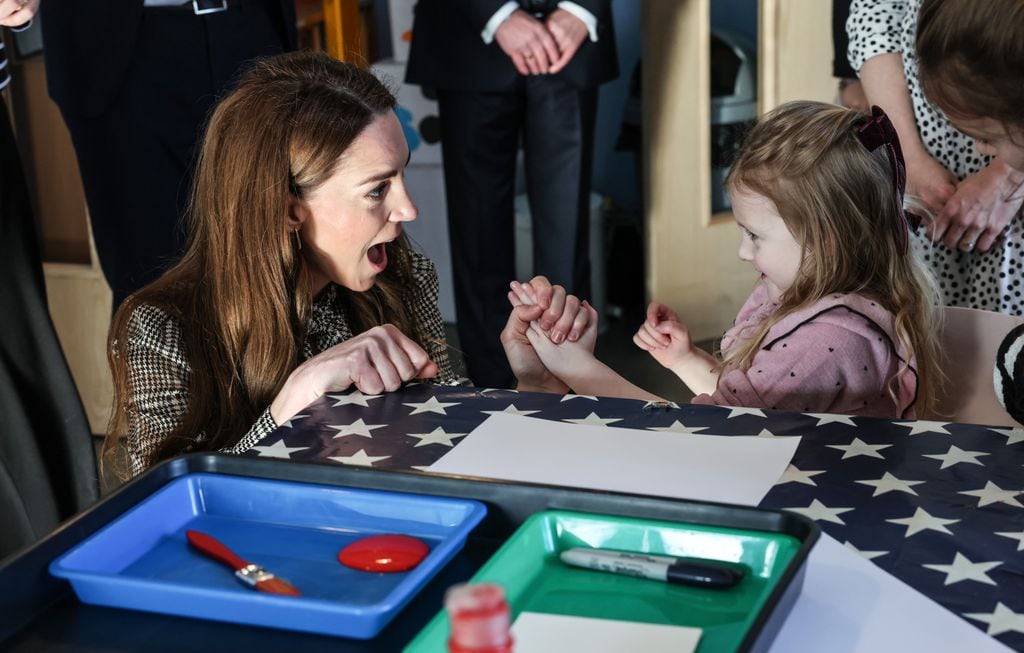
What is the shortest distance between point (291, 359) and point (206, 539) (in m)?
0.66

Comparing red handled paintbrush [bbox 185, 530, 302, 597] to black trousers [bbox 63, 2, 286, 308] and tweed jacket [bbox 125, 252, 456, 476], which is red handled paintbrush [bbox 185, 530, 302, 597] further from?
black trousers [bbox 63, 2, 286, 308]

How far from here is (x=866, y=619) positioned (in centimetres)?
80

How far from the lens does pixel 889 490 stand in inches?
39.4

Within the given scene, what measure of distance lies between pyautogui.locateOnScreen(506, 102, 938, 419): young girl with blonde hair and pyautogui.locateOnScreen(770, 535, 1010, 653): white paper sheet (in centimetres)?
58

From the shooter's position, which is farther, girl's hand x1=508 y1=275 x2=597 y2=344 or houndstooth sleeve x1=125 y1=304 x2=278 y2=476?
girl's hand x1=508 y1=275 x2=597 y2=344

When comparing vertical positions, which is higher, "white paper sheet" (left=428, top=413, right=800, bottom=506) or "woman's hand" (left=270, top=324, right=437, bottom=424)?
"woman's hand" (left=270, top=324, right=437, bottom=424)

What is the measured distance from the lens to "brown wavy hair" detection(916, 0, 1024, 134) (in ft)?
4.31

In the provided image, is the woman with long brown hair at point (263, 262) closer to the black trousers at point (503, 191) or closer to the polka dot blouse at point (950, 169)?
the polka dot blouse at point (950, 169)

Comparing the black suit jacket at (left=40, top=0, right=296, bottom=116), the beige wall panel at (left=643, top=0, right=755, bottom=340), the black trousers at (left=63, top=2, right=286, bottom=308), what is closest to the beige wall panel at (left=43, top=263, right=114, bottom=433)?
the black trousers at (left=63, top=2, right=286, bottom=308)

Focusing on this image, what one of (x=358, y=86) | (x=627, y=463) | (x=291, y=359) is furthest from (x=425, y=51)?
(x=627, y=463)

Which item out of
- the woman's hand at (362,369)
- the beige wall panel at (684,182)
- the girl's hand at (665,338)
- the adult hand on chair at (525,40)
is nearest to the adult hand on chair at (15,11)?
the woman's hand at (362,369)

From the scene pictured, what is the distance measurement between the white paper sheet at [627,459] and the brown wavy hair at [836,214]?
0.39m

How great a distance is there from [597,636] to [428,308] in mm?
1085

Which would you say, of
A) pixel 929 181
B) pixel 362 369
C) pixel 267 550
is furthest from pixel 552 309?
pixel 929 181
